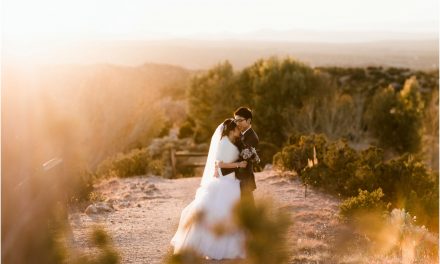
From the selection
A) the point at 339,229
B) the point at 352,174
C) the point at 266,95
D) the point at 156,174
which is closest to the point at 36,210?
the point at 339,229

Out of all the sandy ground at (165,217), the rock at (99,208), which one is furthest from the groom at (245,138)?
the rock at (99,208)

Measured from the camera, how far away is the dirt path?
8393 millimetres

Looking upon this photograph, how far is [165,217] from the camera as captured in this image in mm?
11492

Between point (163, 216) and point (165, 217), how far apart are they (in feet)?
0.40

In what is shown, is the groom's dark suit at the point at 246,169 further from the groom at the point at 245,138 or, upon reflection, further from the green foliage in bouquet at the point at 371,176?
the green foliage in bouquet at the point at 371,176

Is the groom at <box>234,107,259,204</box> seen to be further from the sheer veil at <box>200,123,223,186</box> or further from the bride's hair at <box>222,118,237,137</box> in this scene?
the sheer veil at <box>200,123,223,186</box>

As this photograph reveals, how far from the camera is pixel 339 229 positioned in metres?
9.88

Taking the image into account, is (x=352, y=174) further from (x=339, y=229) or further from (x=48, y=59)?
(x=48, y=59)

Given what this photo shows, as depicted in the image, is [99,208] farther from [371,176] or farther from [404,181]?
[404,181]

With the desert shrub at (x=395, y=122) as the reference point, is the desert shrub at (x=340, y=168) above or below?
above

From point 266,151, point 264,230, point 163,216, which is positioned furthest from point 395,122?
point 264,230

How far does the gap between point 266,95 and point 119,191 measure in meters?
19.0

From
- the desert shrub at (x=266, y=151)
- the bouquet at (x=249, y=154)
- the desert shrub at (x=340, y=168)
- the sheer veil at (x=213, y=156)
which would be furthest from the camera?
the desert shrub at (x=266, y=151)

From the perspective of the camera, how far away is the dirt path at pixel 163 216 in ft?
27.5
